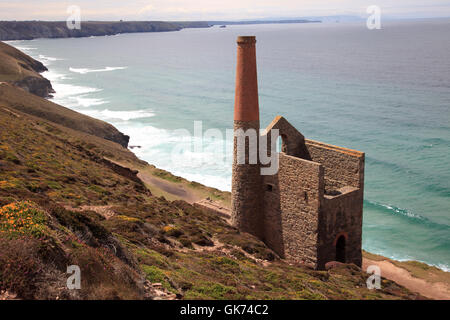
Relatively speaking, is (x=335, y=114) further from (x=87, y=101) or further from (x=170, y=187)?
(x=87, y=101)

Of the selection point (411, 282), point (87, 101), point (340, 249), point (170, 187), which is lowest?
point (411, 282)

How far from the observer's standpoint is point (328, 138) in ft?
203

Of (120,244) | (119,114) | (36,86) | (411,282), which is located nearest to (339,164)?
(411,282)

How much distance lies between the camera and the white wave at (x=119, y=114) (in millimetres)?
75750

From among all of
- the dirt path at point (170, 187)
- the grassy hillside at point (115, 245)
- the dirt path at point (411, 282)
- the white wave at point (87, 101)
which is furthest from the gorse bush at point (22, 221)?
the white wave at point (87, 101)

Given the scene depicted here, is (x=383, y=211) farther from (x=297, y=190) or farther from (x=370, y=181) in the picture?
(x=297, y=190)

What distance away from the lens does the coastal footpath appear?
9.74 m

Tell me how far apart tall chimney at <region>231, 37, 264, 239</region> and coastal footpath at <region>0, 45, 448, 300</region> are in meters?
1.12

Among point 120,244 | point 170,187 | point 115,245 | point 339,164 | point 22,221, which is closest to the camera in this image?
point 22,221

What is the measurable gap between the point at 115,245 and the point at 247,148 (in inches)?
440

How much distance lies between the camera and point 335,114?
247 ft

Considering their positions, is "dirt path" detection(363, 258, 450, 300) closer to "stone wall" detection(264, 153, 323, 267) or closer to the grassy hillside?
the grassy hillside

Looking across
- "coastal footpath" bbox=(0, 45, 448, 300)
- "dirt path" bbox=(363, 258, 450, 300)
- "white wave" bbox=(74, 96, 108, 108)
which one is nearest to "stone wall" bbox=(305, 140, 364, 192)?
"coastal footpath" bbox=(0, 45, 448, 300)

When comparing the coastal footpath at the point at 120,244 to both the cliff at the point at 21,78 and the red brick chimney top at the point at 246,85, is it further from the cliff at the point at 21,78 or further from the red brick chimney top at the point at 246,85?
the cliff at the point at 21,78
